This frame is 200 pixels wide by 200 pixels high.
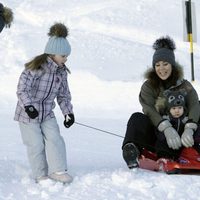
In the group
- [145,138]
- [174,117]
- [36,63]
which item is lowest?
[145,138]

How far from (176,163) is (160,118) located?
0.43 m

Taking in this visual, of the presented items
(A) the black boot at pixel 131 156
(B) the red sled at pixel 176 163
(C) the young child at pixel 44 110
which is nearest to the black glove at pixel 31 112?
(C) the young child at pixel 44 110

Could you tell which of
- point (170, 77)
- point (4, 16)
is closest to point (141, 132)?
point (170, 77)

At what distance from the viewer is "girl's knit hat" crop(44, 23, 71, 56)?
4.52 m

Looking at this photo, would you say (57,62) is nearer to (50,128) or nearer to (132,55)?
(50,128)

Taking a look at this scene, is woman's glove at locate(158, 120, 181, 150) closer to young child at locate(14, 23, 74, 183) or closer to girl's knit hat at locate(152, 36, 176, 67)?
girl's knit hat at locate(152, 36, 176, 67)

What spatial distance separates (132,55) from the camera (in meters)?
14.2

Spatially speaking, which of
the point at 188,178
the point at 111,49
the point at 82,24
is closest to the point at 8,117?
the point at 188,178

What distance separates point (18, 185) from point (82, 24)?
1268 centimetres

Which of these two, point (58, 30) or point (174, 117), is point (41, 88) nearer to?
point (58, 30)

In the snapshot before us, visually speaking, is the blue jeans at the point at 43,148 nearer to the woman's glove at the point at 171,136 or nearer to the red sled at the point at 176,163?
the red sled at the point at 176,163

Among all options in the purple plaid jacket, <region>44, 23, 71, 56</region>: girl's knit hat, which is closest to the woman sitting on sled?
the purple plaid jacket

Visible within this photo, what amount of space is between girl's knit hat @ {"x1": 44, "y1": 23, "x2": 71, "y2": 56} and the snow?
3.36 ft

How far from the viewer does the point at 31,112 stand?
4211mm
